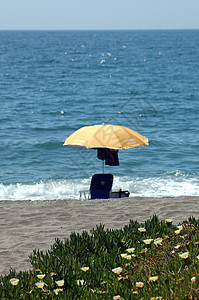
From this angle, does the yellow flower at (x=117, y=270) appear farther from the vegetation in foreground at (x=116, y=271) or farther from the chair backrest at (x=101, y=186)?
the chair backrest at (x=101, y=186)

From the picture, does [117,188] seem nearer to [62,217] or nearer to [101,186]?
[101,186]

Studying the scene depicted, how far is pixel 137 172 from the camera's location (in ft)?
59.4

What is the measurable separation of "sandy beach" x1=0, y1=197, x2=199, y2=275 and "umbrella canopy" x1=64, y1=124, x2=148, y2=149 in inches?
48.7

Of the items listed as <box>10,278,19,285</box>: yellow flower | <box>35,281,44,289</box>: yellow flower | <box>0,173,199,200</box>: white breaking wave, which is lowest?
<box>0,173,199,200</box>: white breaking wave

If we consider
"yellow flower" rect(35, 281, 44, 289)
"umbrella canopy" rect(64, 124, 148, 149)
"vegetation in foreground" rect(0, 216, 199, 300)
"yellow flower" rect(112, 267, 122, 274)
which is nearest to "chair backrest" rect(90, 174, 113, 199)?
"umbrella canopy" rect(64, 124, 148, 149)

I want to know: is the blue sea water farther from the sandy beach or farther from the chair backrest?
the sandy beach

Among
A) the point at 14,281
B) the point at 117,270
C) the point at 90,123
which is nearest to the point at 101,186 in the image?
the point at 117,270

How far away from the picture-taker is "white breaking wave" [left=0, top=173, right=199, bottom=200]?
14.9 meters

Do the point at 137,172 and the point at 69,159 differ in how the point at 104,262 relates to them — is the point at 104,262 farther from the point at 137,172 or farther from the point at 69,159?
A: the point at 69,159

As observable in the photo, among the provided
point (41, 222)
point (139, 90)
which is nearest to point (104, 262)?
point (41, 222)

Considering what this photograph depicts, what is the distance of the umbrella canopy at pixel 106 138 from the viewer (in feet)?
34.6

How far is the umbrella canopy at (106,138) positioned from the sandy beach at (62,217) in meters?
1.24

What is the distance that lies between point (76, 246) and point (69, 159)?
13.9 meters

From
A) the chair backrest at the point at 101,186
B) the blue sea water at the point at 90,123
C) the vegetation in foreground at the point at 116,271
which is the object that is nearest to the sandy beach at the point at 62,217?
the chair backrest at the point at 101,186
